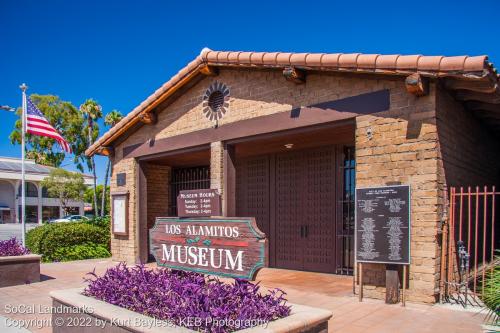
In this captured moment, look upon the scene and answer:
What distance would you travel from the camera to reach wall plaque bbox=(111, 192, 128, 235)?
12.0m

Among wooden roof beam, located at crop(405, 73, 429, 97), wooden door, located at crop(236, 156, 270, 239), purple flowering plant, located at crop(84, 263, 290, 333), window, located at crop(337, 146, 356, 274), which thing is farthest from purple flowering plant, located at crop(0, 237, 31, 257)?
wooden roof beam, located at crop(405, 73, 429, 97)

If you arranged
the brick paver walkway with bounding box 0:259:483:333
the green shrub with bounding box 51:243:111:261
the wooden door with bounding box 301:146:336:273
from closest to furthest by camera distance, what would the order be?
the brick paver walkway with bounding box 0:259:483:333, the wooden door with bounding box 301:146:336:273, the green shrub with bounding box 51:243:111:261

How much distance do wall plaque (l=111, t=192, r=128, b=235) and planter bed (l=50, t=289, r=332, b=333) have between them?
21.8 feet

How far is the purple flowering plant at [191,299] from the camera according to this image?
3713 millimetres

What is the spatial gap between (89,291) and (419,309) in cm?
450

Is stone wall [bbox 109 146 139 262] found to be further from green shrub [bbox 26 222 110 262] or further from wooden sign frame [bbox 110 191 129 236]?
green shrub [bbox 26 222 110 262]

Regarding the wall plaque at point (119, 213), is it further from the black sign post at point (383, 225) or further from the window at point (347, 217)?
the black sign post at point (383, 225)

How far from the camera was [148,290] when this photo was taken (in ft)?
15.3

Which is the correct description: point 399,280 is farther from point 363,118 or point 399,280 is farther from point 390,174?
point 363,118

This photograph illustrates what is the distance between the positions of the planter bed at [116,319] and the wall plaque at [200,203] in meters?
1.27

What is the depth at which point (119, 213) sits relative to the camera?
12.2 metres

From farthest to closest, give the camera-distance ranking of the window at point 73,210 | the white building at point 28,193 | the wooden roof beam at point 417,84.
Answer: the window at point 73,210 → the white building at point 28,193 → the wooden roof beam at point 417,84

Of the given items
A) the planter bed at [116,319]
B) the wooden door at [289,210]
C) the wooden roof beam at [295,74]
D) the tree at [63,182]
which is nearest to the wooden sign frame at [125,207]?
the wooden door at [289,210]

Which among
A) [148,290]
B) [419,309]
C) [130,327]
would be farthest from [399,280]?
[130,327]
